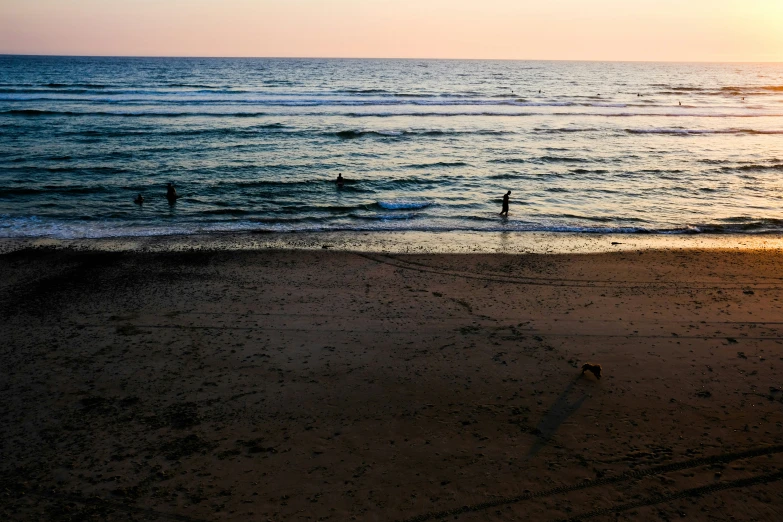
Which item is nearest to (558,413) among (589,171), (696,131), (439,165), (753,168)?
(439,165)

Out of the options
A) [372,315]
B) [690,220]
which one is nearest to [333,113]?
[690,220]

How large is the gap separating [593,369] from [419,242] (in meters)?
7.95

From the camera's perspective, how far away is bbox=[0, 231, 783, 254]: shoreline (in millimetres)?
14680

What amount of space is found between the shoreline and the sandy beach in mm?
2038

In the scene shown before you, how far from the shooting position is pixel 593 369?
27.2 feet

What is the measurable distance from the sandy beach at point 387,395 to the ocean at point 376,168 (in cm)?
563

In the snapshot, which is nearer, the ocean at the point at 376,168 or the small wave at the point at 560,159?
the ocean at the point at 376,168

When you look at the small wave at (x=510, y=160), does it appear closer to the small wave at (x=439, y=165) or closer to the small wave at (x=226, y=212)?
the small wave at (x=439, y=165)

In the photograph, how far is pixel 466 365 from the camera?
8664 millimetres

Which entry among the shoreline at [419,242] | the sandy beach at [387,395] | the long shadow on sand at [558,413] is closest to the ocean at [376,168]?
the shoreline at [419,242]

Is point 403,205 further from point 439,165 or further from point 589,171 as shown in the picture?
point 589,171

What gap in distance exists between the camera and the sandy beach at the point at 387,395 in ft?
19.9

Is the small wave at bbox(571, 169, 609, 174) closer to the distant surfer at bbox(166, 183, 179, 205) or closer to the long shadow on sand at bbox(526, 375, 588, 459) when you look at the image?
the distant surfer at bbox(166, 183, 179, 205)

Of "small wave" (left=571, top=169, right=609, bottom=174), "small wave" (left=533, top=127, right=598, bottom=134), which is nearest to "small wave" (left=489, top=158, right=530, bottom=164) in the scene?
"small wave" (left=571, top=169, right=609, bottom=174)
